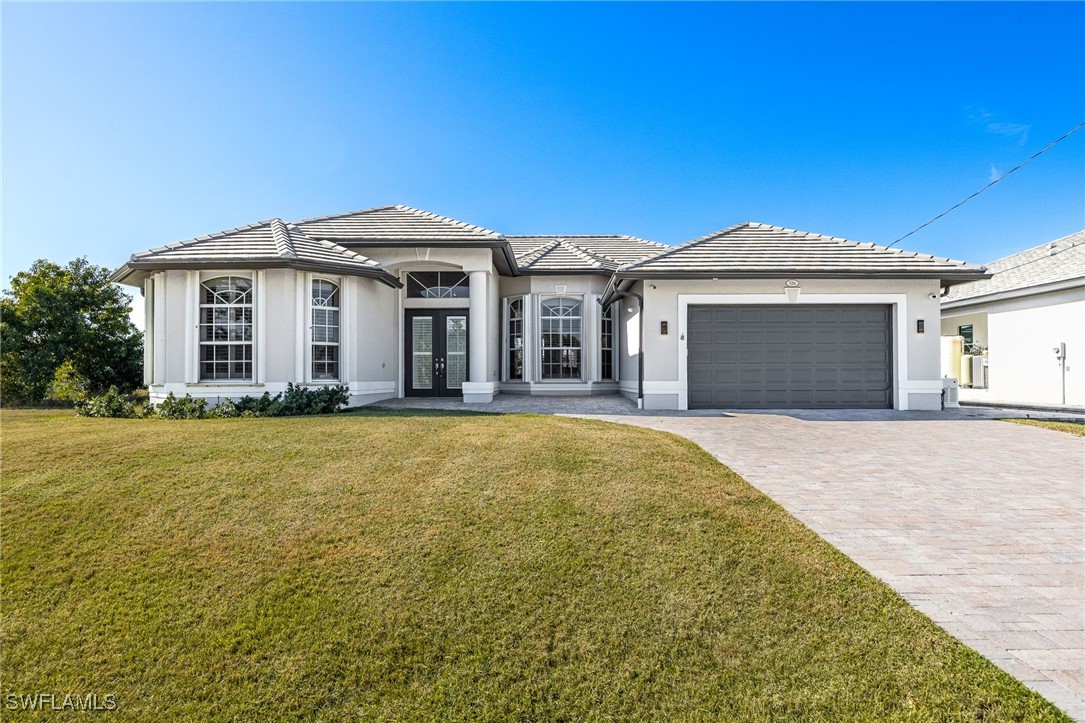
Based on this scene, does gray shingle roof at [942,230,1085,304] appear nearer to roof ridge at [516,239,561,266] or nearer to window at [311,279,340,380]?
roof ridge at [516,239,561,266]

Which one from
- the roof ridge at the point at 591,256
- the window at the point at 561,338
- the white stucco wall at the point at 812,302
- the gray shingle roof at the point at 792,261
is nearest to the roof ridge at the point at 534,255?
the roof ridge at the point at 591,256

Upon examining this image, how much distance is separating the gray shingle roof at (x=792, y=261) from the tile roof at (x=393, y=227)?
4.47m

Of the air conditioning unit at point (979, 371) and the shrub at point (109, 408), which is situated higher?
the air conditioning unit at point (979, 371)

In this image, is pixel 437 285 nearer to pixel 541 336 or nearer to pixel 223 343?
pixel 541 336

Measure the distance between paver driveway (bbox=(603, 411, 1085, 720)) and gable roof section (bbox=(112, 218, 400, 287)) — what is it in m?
8.13

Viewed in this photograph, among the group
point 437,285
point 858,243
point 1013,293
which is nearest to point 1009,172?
point 858,243

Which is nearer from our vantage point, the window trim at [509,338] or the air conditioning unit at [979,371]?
the window trim at [509,338]

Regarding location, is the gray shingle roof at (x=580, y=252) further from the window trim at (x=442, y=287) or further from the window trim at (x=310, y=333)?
the window trim at (x=310, y=333)

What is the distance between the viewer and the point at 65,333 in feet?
43.7

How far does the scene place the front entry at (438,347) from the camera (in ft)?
44.0

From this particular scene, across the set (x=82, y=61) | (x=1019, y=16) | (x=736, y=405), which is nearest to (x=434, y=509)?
(x=736, y=405)

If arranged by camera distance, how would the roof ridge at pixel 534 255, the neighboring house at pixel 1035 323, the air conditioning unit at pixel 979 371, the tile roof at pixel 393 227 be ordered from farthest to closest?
the air conditioning unit at pixel 979 371, the roof ridge at pixel 534 255, the neighboring house at pixel 1035 323, the tile roof at pixel 393 227

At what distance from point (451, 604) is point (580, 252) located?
13911mm

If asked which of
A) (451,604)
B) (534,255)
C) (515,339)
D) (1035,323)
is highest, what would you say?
(534,255)
